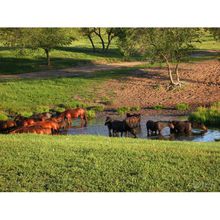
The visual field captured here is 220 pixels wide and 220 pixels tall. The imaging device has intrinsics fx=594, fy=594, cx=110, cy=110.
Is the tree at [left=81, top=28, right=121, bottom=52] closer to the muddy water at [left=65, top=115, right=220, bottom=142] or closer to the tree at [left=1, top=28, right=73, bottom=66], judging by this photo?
the tree at [left=1, top=28, right=73, bottom=66]

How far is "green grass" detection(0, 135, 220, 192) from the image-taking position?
9555 millimetres

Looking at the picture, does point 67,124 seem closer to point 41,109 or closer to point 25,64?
point 41,109

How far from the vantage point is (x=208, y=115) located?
1209 cm

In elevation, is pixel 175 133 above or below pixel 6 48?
below

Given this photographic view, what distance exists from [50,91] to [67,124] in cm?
133

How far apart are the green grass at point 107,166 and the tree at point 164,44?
7.18ft

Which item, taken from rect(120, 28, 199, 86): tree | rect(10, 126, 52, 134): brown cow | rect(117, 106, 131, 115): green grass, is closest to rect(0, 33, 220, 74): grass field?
rect(120, 28, 199, 86): tree

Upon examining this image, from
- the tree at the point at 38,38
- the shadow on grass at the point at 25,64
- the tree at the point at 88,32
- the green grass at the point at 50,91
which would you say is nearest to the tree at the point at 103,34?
the tree at the point at 88,32

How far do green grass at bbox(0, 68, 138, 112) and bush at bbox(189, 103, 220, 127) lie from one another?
1614mm
